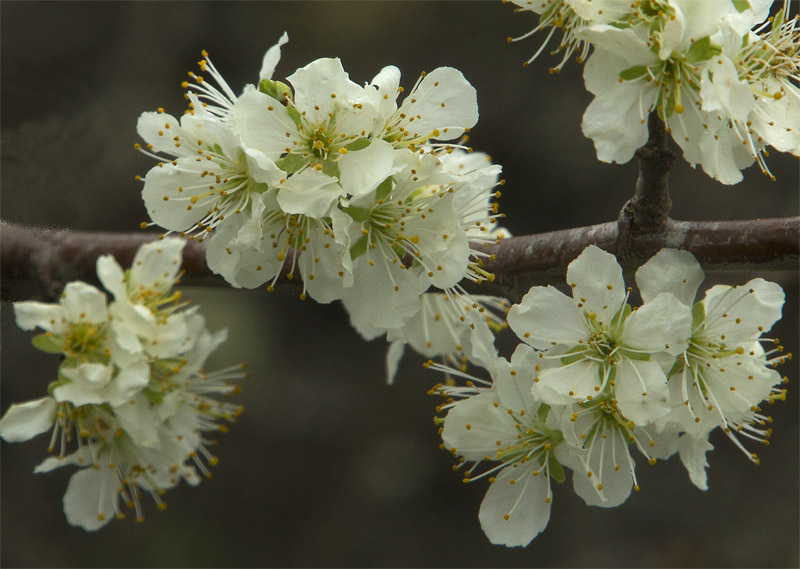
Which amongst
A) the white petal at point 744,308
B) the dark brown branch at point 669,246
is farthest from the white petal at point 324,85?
the white petal at point 744,308

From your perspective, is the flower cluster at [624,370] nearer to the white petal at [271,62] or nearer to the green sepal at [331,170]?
the green sepal at [331,170]

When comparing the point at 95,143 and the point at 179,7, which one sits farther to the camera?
the point at 179,7

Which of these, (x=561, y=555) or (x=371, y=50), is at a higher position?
(x=371, y=50)

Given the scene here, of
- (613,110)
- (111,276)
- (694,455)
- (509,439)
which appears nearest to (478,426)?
(509,439)

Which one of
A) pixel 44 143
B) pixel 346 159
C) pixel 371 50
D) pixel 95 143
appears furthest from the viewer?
pixel 371 50

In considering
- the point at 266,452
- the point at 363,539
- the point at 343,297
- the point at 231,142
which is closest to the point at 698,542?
the point at 363,539

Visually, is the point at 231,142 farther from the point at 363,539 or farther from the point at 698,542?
the point at 698,542
